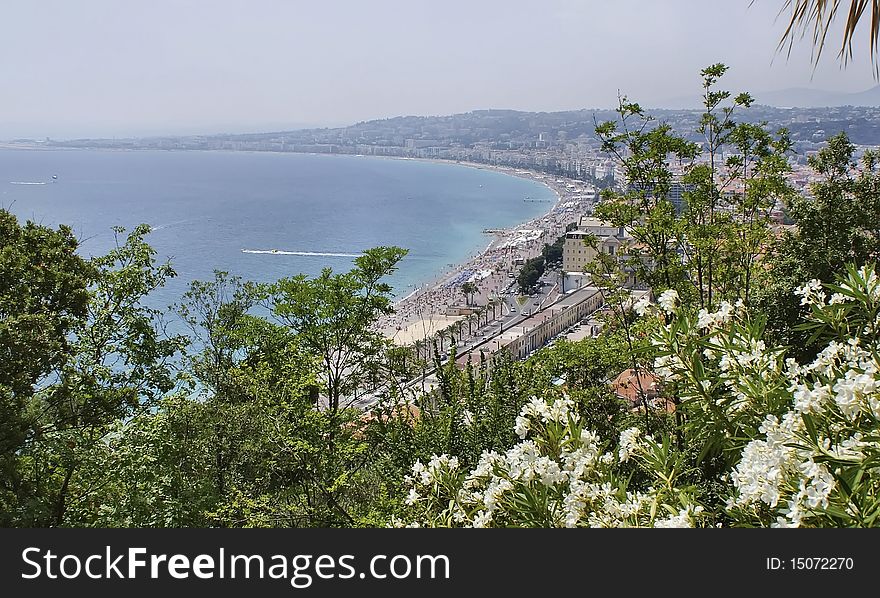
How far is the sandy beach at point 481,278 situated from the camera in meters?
33.7

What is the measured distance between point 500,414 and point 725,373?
302 centimetres

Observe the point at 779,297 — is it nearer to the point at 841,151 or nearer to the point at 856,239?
the point at 856,239

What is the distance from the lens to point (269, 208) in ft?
199

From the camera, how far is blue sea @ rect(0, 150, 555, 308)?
129ft

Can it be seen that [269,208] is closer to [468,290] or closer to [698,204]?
[468,290]

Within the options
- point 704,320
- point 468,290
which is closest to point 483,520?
point 704,320

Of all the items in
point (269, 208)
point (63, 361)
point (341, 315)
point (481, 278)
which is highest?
point (63, 361)

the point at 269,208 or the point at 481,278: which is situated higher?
the point at 269,208

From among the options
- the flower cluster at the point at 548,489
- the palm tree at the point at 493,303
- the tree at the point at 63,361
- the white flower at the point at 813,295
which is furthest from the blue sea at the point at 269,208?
the white flower at the point at 813,295

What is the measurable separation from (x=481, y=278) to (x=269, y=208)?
25482 millimetres

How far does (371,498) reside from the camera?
488cm

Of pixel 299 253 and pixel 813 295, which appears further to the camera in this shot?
pixel 299 253

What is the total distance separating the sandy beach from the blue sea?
1.64 meters

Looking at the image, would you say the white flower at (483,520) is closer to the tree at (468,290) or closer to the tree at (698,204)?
the tree at (698,204)
